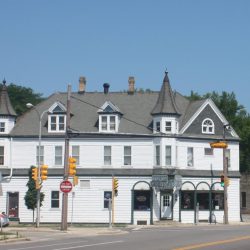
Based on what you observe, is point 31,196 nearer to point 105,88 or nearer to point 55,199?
point 55,199

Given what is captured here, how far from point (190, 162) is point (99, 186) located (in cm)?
851

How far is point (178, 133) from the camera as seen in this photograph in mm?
59531

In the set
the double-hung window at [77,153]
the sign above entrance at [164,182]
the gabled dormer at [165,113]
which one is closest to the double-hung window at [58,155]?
the double-hung window at [77,153]

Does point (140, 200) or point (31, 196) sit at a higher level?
point (31, 196)

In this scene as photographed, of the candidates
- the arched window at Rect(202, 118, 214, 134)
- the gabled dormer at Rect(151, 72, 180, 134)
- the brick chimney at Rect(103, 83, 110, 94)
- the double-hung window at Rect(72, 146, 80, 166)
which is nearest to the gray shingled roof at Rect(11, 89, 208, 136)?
the brick chimney at Rect(103, 83, 110, 94)

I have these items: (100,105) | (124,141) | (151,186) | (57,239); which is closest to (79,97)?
(100,105)

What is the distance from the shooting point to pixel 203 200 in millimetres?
60500

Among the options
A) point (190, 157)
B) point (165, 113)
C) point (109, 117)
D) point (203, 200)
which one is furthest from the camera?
point (203, 200)

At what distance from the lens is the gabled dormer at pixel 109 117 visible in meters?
59.6

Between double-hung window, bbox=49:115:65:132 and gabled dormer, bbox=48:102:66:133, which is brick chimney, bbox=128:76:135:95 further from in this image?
double-hung window, bbox=49:115:65:132

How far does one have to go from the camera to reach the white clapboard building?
5844 cm

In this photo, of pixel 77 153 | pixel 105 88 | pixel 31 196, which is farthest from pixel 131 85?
pixel 31 196

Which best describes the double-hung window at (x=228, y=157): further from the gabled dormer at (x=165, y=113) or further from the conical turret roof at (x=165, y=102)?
the conical turret roof at (x=165, y=102)

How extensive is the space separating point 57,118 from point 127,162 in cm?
744
